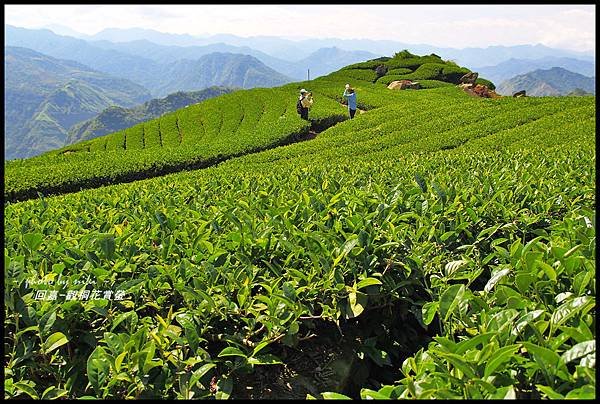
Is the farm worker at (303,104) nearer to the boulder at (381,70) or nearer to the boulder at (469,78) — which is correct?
the boulder at (469,78)

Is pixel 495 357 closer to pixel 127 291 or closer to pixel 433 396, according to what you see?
pixel 433 396

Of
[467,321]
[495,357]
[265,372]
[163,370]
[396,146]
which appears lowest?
[396,146]

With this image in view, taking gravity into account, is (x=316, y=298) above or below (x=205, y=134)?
above

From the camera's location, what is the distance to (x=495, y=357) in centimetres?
182

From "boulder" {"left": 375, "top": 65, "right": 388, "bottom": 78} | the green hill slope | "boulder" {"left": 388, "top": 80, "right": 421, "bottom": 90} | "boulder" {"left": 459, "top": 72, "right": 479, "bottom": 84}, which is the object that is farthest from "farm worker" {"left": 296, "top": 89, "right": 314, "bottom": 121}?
"boulder" {"left": 375, "top": 65, "right": 388, "bottom": 78}

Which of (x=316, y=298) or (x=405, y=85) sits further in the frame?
(x=405, y=85)

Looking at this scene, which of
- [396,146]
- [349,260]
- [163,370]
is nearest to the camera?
[163,370]

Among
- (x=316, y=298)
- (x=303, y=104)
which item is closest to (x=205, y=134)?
(x=303, y=104)

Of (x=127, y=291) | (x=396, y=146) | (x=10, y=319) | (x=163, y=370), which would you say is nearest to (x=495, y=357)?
(x=163, y=370)

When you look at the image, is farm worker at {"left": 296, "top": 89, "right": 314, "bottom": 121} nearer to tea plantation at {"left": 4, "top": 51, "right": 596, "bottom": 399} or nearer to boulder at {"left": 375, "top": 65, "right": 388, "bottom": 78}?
tea plantation at {"left": 4, "top": 51, "right": 596, "bottom": 399}

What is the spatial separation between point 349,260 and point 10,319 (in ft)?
6.03

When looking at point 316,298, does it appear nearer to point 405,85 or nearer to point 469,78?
point 405,85

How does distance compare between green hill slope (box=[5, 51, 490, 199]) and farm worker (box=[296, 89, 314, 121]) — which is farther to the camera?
farm worker (box=[296, 89, 314, 121])

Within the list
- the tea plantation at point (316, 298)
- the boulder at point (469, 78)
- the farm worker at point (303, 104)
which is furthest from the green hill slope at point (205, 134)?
the tea plantation at point (316, 298)
